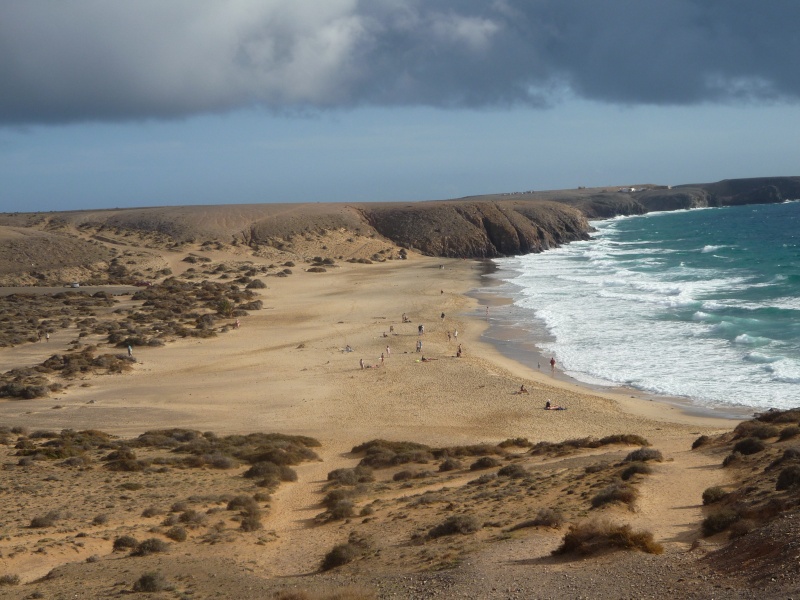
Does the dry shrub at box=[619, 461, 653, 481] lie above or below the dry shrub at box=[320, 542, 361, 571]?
above

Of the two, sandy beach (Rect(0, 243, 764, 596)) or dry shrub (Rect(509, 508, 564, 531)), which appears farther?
sandy beach (Rect(0, 243, 764, 596))

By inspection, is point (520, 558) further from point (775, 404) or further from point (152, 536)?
point (775, 404)

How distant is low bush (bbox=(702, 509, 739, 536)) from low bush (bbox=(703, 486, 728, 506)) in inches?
69.7

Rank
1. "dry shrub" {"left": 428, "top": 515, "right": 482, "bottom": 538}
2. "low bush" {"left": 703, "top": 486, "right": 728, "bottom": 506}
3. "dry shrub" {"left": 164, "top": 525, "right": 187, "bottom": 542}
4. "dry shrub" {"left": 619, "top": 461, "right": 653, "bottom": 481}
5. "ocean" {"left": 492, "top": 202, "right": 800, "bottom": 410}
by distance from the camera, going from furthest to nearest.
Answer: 1. "ocean" {"left": 492, "top": 202, "right": 800, "bottom": 410}
2. "dry shrub" {"left": 619, "top": 461, "right": 653, "bottom": 481}
3. "dry shrub" {"left": 164, "top": 525, "right": 187, "bottom": 542}
4. "low bush" {"left": 703, "top": 486, "right": 728, "bottom": 506}
5. "dry shrub" {"left": 428, "top": 515, "right": 482, "bottom": 538}

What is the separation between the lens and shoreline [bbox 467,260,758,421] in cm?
2667

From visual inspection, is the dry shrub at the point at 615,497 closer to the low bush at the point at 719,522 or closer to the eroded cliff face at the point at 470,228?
the low bush at the point at 719,522

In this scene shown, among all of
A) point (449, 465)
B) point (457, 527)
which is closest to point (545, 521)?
point (457, 527)

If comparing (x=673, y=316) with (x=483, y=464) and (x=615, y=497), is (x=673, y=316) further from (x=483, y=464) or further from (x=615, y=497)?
(x=615, y=497)

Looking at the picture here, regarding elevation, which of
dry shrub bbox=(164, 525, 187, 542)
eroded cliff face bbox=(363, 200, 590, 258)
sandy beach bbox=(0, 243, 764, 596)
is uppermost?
eroded cliff face bbox=(363, 200, 590, 258)

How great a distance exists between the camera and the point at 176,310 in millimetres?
49875

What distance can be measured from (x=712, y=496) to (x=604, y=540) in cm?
357

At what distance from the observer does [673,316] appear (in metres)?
43.7

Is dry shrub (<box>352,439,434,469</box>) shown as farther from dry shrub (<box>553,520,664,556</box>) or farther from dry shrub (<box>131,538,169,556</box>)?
dry shrub (<box>553,520,664,556</box>)

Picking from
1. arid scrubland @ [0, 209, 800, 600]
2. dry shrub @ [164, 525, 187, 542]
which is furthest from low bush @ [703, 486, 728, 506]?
dry shrub @ [164, 525, 187, 542]
